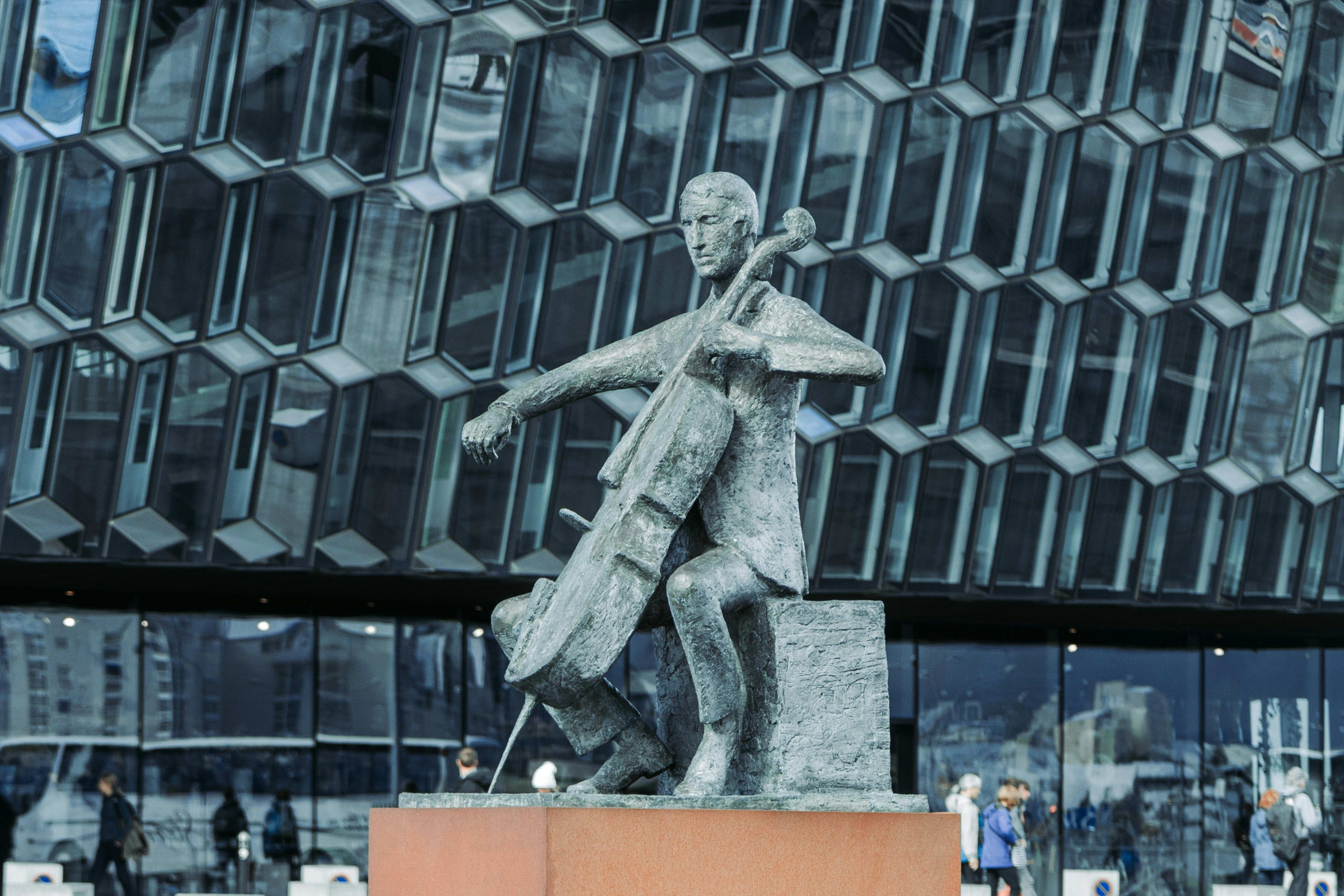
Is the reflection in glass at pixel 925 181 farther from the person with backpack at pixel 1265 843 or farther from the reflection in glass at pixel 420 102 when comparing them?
the person with backpack at pixel 1265 843

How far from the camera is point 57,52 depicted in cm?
1694

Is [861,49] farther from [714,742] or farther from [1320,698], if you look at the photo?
[714,742]

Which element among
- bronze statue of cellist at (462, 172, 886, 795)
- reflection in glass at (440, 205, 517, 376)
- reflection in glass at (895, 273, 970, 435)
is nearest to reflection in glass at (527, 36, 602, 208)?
reflection in glass at (440, 205, 517, 376)

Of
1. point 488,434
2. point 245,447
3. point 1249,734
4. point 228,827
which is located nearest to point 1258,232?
point 1249,734

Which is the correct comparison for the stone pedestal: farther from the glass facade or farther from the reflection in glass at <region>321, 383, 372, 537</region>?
the reflection in glass at <region>321, 383, 372, 537</region>

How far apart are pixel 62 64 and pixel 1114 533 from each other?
42.1 ft

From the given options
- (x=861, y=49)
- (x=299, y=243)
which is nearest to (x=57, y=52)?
(x=299, y=243)

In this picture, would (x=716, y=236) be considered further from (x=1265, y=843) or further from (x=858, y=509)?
(x=858, y=509)

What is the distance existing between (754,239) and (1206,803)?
20.2 metres

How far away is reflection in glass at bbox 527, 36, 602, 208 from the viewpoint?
58.6 feet

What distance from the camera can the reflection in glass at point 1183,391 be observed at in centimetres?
1978

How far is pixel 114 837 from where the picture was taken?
1969cm

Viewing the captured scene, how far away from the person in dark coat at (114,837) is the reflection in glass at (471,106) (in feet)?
26.3

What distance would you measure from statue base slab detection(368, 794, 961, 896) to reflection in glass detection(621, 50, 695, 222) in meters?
14.6
